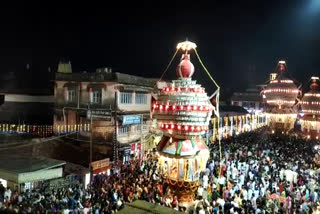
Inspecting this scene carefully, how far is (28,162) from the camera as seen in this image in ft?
45.4

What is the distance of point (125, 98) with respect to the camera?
81.0 feet

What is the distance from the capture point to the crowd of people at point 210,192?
11070 millimetres

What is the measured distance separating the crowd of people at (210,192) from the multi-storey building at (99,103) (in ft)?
15.0

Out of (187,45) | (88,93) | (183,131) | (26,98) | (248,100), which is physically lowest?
(183,131)

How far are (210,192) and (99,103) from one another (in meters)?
13.3

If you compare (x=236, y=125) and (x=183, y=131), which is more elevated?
(x=183, y=131)

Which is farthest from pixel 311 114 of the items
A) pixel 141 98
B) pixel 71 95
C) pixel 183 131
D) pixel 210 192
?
pixel 183 131

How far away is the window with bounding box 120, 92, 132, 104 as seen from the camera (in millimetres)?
24219

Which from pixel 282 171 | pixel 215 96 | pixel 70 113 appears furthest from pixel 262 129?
pixel 215 96

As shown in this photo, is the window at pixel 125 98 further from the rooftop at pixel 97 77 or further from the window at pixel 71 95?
the window at pixel 71 95

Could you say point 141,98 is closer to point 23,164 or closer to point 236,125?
point 236,125

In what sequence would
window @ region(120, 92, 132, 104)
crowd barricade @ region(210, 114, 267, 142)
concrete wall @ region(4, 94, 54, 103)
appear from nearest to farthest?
1. window @ region(120, 92, 132, 104)
2. concrete wall @ region(4, 94, 54, 103)
3. crowd barricade @ region(210, 114, 267, 142)

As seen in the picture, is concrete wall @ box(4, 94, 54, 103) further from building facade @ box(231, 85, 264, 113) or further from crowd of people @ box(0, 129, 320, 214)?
building facade @ box(231, 85, 264, 113)

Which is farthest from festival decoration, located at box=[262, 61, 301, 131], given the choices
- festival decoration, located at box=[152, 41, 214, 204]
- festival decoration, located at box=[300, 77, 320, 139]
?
festival decoration, located at box=[152, 41, 214, 204]
